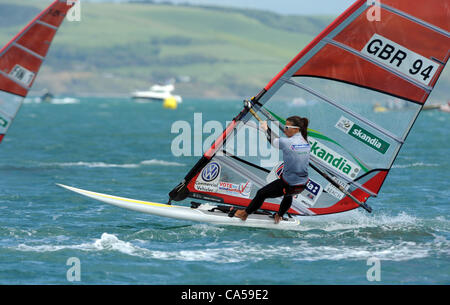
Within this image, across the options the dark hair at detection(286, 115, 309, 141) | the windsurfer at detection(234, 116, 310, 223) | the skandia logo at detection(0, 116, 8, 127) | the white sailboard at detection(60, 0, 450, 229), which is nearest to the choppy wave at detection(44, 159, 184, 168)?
the skandia logo at detection(0, 116, 8, 127)

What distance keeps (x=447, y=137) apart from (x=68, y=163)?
26887 mm

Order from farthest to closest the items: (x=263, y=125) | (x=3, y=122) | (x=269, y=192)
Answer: (x=3, y=122) < (x=269, y=192) < (x=263, y=125)

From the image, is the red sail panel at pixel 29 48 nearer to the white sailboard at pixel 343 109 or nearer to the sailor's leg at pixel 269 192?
the white sailboard at pixel 343 109

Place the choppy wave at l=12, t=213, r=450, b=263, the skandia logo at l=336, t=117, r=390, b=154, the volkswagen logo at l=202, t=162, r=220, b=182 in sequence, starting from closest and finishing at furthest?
the choppy wave at l=12, t=213, r=450, b=263
the skandia logo at l=336, t=117, r=390, b=154
the volkswagen logo at l=202, t=162, r=220, b=182

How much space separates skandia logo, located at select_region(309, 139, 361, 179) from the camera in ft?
45.2

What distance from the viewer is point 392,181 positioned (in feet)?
76.0

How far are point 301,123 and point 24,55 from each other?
8.81m

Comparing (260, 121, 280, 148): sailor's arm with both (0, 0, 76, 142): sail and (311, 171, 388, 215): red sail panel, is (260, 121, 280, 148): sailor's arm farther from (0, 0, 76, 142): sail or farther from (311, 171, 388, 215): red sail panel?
(0, 0, 76, 142): sail

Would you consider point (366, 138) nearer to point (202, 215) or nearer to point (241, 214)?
point (241, 214)

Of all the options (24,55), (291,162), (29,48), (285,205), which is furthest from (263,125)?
(24,55)

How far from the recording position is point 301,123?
12867mm

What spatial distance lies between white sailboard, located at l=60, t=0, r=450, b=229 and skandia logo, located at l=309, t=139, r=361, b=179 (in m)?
0.02

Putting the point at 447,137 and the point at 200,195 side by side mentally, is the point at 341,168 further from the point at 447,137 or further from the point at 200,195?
the point at 447,137
